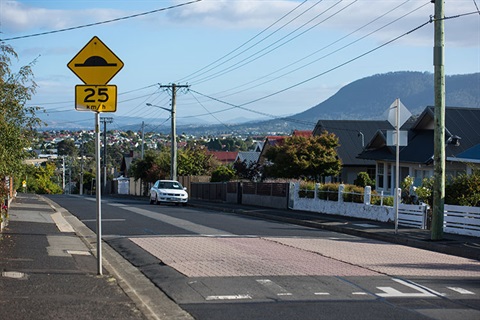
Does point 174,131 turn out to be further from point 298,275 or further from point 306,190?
point 298,275

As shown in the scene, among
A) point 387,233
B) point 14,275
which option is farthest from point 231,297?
point 387,233

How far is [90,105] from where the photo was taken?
11.2 metres

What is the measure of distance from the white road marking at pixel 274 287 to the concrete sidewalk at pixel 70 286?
5.39 ft

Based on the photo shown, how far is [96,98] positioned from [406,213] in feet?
49.1

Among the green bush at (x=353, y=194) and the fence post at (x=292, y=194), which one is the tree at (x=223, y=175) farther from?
the green bush at (x=353, y=194)

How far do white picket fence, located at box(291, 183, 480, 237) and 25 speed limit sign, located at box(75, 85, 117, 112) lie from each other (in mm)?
12541

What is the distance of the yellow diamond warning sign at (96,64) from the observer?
11.2 m

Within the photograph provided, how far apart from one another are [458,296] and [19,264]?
24.5 ft

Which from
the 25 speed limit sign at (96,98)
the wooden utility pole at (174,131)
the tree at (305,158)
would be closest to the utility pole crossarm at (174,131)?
the wooden utility pole at (174,131)

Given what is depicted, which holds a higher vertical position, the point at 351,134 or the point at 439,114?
the point at 351,134

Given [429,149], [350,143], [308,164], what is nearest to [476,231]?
[429,149]

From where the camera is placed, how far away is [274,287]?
35.2 ft

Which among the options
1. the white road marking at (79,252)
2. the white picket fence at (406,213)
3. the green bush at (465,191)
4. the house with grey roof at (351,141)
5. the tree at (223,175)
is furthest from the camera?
the tree at (223,175)

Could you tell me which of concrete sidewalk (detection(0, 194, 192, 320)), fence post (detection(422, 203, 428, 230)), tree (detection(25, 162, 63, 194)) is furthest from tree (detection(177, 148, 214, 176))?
concrete sidewalk (detection(0, 194, 192, 320))
